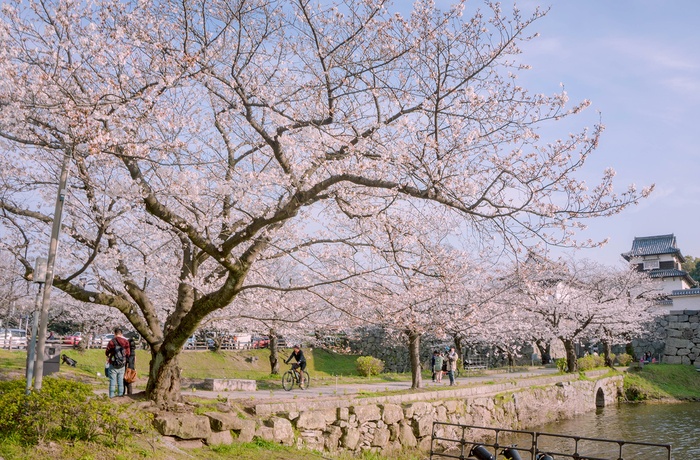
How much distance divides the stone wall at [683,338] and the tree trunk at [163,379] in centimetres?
3818

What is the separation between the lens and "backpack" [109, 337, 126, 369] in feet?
39.6

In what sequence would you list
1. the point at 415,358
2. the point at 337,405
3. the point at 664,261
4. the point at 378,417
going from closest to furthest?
the point at 337,405, the point at 378,417, the point at 415,358, the point at 664,261

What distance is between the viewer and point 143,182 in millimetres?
8797

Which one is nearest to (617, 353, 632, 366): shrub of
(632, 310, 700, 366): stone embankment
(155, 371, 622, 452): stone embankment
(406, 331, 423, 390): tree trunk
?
→ (632, 310, 700, 366): stone embankment

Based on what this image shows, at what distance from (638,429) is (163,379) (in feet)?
58.1

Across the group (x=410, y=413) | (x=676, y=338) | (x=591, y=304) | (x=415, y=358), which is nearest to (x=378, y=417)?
(x=410, y=413)

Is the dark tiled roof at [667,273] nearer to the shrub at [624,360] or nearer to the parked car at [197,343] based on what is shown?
the shrub at [624,360]

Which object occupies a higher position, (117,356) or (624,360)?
(117,356)

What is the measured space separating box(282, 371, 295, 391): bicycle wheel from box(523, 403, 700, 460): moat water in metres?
7.89

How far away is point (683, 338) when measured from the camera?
1501 inches

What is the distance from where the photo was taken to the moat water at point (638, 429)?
16.5 metres

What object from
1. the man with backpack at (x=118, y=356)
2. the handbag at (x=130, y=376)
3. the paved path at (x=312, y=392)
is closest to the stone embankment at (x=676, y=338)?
the paved path at (x=312, y=392)

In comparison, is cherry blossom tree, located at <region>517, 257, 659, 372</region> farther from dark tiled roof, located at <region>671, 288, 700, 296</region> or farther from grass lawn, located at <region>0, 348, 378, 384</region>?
grass lawn, located at <region>0, 348, 378, 384</region>

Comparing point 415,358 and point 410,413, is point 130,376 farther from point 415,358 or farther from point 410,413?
point 415,358
